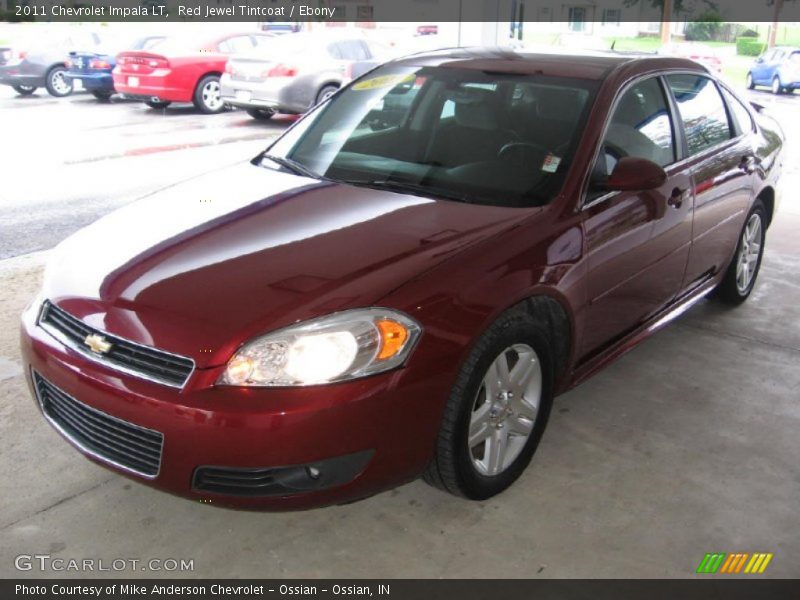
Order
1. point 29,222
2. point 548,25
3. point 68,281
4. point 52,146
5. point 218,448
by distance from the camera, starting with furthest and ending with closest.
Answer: point 548,25, point 52,146, point 29,222, point 68,281, point 218,448

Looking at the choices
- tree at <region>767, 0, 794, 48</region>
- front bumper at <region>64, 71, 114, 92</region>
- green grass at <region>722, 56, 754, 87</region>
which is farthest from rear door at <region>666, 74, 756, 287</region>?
tree at <region>767, 0, 794, 48</region>

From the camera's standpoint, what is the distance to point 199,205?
3180mm

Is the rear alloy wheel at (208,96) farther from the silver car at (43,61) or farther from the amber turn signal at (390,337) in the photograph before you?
the amber turn signal at (390,337)

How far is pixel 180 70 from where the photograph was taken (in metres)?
13.4

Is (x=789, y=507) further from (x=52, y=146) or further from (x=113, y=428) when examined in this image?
(x=52, y=146)

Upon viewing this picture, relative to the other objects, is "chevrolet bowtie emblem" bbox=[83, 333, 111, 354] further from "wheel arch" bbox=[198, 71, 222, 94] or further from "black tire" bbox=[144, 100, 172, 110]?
"black tire" bbox=[144, 100, 172, 110]

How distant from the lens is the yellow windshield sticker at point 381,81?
12.6 ft

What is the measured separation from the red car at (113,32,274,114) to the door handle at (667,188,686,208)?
11462mm

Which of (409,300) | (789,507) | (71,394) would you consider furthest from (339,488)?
(789,507)

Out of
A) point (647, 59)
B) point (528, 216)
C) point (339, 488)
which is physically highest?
point (647, 59)

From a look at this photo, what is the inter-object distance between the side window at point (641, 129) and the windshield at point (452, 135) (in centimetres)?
17

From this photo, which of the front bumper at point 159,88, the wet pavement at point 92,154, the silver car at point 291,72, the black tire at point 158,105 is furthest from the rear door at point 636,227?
the black tire at point 158,105

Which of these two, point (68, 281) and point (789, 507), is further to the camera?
point (789, 507)

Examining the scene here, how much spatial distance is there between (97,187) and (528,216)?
6345 millimetres
